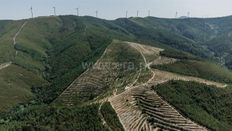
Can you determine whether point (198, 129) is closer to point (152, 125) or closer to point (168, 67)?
point (152, 125)

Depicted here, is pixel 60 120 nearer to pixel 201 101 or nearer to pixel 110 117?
pixel 110 117

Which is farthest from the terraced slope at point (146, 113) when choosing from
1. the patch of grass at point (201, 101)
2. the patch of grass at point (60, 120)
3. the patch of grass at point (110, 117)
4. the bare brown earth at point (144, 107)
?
the patch of grass at point (60, 120)

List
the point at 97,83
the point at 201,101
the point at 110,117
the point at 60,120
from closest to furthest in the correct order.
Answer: the point at 110,117 < the point at 60,120 < the point at 201,101 < the point at 97,83

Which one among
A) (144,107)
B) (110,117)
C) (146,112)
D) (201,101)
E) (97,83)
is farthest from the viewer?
(97,83)

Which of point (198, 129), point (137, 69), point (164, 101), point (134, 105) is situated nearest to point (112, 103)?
point (134, 105)

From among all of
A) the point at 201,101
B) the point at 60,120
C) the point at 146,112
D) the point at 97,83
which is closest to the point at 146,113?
the point at 146,112

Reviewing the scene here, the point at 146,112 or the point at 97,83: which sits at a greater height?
the point at 146,112

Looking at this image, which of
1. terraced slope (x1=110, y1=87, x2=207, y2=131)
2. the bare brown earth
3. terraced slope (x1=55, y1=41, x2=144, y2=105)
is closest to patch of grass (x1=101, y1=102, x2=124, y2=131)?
the bare brown earth
